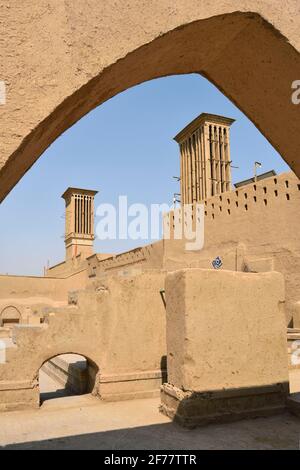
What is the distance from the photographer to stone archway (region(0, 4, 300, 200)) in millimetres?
1348

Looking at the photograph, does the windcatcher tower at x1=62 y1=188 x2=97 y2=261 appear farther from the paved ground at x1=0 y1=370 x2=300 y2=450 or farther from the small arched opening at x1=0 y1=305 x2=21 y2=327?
the paved ground at x1=0 y1=370 x2=300 y2=450

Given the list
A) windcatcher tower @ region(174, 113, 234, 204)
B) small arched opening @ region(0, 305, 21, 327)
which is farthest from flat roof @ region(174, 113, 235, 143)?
small arched opening @ region(0, 305, 21, 327)

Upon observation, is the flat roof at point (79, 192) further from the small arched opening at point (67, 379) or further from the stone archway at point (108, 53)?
the stone archway at point (108, 53)

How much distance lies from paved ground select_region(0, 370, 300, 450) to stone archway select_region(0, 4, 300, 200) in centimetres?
467

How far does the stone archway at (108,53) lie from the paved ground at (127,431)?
4.67 metres

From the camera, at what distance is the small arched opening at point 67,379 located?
362 inches

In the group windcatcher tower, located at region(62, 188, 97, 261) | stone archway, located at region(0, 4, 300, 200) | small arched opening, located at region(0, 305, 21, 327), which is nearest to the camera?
stone archway, located at region(0, 4, 300, 200)

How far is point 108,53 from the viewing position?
4.79 ft

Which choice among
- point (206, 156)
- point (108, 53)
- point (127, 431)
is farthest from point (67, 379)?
point (206, 156)

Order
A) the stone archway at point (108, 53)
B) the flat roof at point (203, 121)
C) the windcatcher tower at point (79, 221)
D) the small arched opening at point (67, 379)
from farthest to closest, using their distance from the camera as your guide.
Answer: the windcatcher tower at point (79, 221)
the flat roof at point (203, 121)
the small arched opening at point (67, 379)
the stone archway at point (108, 53)

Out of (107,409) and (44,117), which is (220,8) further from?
(107,409)

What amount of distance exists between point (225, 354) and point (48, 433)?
2959 millimetres

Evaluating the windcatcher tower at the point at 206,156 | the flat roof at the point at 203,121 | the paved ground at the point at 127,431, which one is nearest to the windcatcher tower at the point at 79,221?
the windcatcher tower at the point at 206,156

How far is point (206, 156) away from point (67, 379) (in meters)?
19.7
